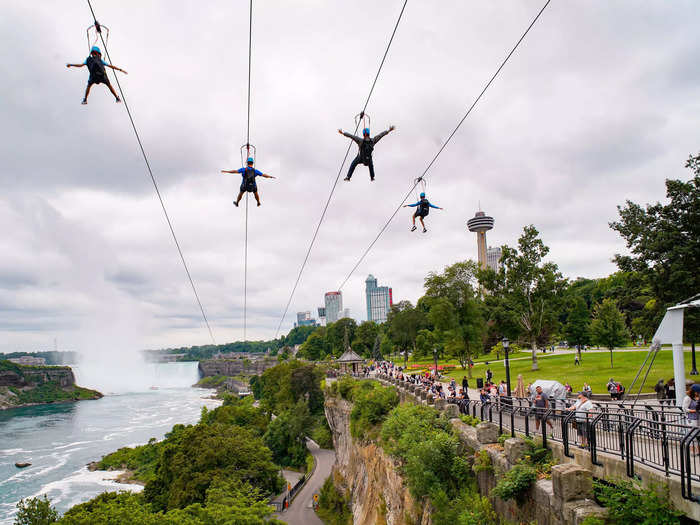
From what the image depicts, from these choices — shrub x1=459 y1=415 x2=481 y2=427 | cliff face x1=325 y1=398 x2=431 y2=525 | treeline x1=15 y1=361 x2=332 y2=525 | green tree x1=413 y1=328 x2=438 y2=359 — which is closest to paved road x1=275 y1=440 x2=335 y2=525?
treeline x1=15 y1=361 x2=332 y2=525

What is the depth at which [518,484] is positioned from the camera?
1004cm

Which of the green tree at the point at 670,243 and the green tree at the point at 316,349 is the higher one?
the green tree at the point at 670,243

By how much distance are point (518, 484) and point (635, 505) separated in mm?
2923

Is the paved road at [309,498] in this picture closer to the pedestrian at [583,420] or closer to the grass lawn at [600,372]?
the grass lawn at [600,372]

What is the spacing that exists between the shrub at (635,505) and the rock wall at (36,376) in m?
181

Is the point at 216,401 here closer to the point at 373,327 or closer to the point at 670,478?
the point at 373,327

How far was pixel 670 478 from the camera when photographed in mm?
7180

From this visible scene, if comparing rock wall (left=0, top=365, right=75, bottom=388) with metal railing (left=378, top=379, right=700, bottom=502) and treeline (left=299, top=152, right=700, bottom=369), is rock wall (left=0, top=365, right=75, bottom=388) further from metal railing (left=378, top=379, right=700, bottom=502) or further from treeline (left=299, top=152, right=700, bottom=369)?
metal railing (left=378, top=379, right=700, bottom=502)

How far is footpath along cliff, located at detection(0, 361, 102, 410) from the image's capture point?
140 meters

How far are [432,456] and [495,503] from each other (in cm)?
285

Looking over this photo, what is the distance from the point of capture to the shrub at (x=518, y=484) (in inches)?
394

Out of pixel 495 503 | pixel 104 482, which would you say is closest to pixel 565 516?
pixel 495 503

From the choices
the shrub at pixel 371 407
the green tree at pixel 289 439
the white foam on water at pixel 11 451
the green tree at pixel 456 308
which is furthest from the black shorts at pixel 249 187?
the white foam on water at pixel 11 451

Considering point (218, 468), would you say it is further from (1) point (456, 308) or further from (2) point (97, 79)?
(2) point (97, 79)
